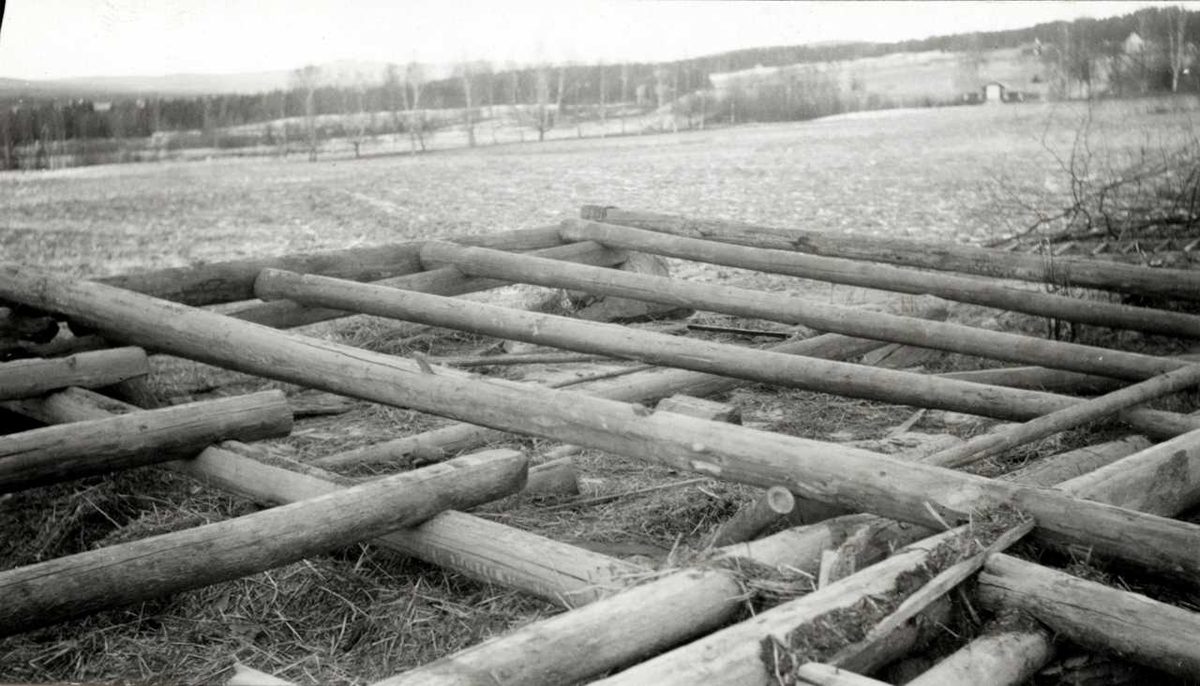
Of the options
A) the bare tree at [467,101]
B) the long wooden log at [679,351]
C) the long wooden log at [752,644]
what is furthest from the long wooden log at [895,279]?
the bare tree at [467,101]

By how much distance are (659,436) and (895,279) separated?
12.3 ft

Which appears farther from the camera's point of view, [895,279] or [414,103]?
[414,103]

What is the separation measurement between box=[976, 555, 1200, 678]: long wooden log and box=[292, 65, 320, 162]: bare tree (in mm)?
13385

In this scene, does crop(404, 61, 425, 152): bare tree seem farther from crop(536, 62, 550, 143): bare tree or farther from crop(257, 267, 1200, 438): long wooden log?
crop(257, 267, 1200, 438): long wooden log

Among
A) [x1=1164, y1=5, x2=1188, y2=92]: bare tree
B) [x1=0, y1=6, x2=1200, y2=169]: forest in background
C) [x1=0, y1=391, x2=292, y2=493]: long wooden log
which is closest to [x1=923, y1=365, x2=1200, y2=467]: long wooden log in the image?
[x1=0, y1=391, x2=292, y2=493]: long wooden log

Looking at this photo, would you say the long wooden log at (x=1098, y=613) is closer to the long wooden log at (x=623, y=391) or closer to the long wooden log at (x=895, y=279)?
the long wooden log at (x=623, y=391)

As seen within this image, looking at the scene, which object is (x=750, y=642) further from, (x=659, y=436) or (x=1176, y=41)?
(x=1176, y=41)

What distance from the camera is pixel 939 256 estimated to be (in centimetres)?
811

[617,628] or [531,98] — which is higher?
[531,98]

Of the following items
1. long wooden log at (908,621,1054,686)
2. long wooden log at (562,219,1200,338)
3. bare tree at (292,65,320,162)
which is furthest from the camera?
bare tree at (292,65,320,162)

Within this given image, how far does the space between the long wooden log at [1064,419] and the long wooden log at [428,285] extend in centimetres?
401

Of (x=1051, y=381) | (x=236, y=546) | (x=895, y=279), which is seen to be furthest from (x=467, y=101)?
(x=236, y=546)

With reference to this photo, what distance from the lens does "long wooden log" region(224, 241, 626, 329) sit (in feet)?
24.2

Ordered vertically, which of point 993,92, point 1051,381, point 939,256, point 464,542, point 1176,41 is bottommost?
point 1051,381
